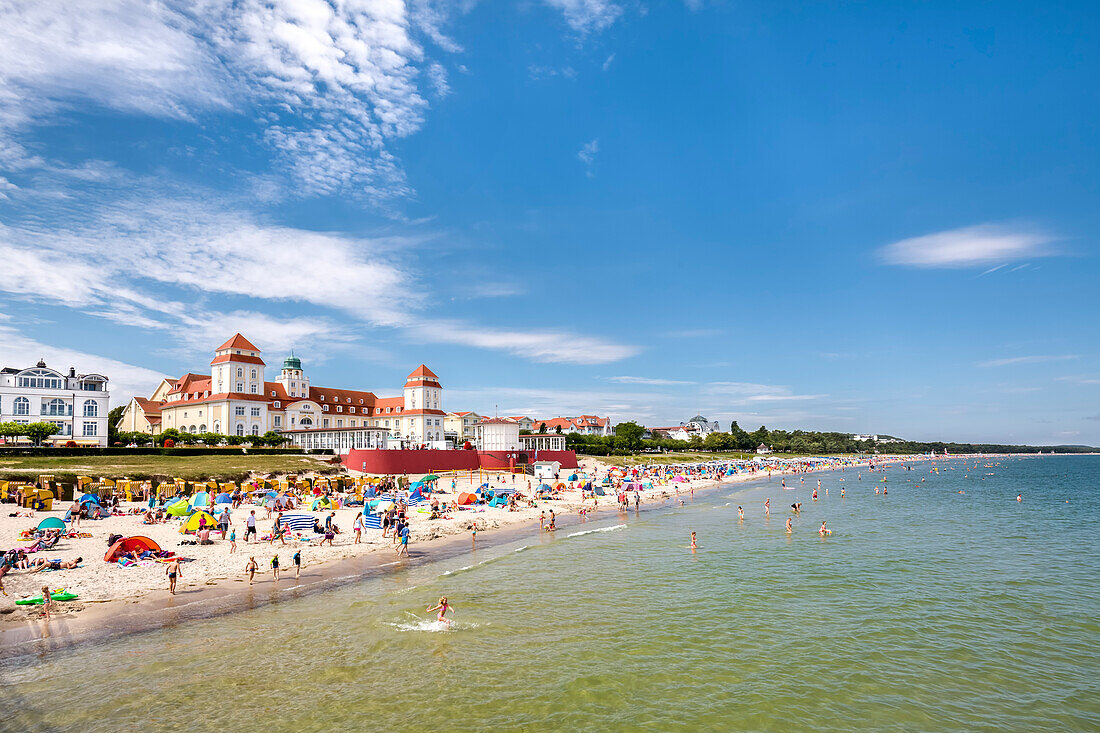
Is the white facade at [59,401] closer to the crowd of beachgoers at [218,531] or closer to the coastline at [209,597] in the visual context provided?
the crowd of beachgoers at [218,531]

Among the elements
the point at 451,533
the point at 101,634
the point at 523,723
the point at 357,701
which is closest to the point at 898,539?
the point at 451,533

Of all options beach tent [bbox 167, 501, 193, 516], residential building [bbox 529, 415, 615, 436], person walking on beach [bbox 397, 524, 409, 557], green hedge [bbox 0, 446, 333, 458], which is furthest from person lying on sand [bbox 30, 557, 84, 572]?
residential building [bbox 529, 415, 615, 436]

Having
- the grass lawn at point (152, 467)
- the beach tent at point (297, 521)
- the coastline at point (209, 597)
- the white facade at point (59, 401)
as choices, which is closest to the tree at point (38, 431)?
the white facade at point (59, 401)

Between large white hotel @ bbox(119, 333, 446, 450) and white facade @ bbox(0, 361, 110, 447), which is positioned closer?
white facade @ bbox(0, 361, 110, 447)

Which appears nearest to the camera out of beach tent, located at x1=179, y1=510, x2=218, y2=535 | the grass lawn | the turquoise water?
the turquoise water

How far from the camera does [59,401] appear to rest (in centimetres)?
6900

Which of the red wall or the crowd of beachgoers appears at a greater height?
the red wall

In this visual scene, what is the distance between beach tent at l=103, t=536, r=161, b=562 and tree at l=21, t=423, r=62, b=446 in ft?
160

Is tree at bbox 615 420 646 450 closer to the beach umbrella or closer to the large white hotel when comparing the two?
the large white hotel

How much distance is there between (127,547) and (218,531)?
7.20 metres

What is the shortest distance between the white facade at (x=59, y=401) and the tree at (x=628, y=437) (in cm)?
9211

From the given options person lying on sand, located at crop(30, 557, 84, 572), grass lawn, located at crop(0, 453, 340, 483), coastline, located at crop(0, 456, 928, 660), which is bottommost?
coastline, located at crop(0, 456, 928, 660)

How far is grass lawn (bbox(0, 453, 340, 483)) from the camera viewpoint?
150 ft

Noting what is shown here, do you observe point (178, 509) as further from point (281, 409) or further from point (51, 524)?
point (281, 409)
